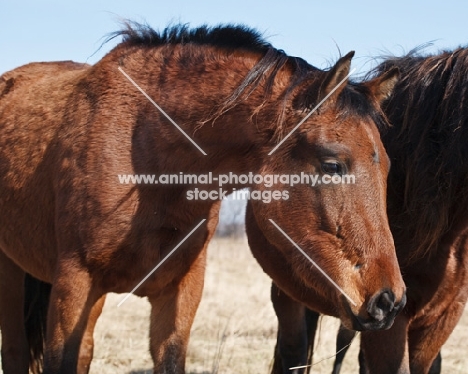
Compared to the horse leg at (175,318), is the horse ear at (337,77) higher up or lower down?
higher up

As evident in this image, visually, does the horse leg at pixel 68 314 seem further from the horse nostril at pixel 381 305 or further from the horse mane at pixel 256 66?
the horse nostril at pixel 381 305

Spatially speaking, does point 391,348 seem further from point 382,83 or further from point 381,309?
point 382,83

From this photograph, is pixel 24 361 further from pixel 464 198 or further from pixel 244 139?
pixel 464 198

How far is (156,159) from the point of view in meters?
4.23

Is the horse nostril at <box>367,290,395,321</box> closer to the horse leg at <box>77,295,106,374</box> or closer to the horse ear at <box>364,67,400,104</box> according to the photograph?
the horse ear at <box>364,67,400,104</box>

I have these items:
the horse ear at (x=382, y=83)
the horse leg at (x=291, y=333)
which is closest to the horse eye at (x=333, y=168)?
the horse ear at (x=382, y=83)

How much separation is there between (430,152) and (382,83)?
58 centimetres

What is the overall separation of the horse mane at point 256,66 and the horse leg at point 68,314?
1.08 m

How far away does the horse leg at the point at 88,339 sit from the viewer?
4355 mm

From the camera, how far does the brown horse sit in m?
4.42

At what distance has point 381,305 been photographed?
357 cm

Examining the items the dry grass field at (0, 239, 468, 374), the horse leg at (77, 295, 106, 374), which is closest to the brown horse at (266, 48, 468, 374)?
the dry grass field at (0, 239, 468, 374)

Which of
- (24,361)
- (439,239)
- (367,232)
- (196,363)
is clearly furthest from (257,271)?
(367,232)

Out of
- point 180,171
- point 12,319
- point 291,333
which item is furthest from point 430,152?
point 12,319
